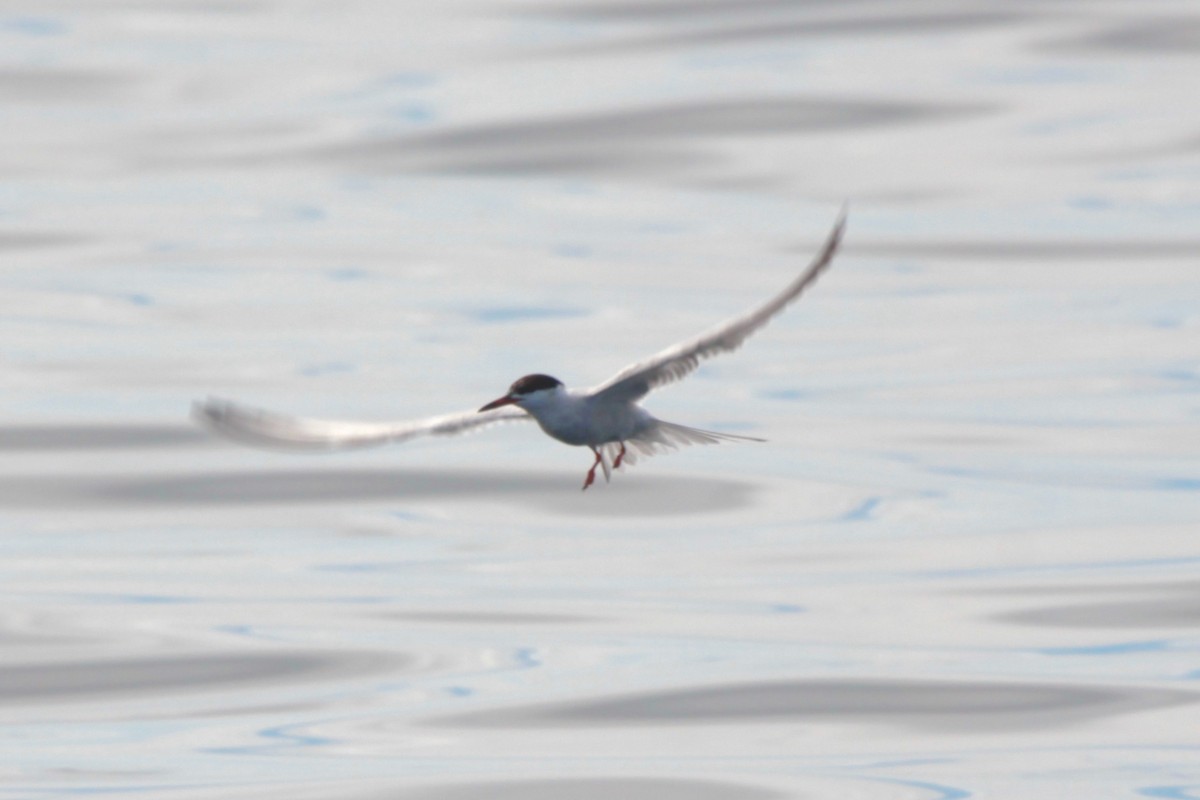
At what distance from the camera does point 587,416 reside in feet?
29.5

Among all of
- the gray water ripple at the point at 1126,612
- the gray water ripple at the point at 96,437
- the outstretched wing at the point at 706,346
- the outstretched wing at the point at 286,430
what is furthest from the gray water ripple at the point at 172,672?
the outstretched wing at the point at 286,430

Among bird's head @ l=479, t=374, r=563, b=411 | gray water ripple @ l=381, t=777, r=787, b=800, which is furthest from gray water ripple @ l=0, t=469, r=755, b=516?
bird's head @ l=479, t=374, r=563, b=411

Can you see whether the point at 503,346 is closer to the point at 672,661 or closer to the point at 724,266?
the point at 724,266

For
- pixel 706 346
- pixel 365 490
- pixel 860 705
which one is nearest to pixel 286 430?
pixel 706 346

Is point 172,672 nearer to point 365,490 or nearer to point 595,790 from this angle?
point 595,790

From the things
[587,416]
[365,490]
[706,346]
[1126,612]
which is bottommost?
[1126,612]

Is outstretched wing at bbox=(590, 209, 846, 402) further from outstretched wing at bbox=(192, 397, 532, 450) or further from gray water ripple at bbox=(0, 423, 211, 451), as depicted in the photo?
gray water ripple at bbox=(0, 423, 211, 451)

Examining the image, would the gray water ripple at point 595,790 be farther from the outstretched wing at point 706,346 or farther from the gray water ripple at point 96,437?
the gray water ripple at point 96,437

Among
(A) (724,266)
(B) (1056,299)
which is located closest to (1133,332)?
(B) (1056,299)

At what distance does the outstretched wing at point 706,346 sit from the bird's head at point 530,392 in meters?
0.16

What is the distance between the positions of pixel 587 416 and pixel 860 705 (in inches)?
272

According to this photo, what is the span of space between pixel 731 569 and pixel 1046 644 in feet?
11.6

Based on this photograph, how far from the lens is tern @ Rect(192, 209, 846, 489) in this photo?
8.43 m

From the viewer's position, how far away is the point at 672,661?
16672mm
